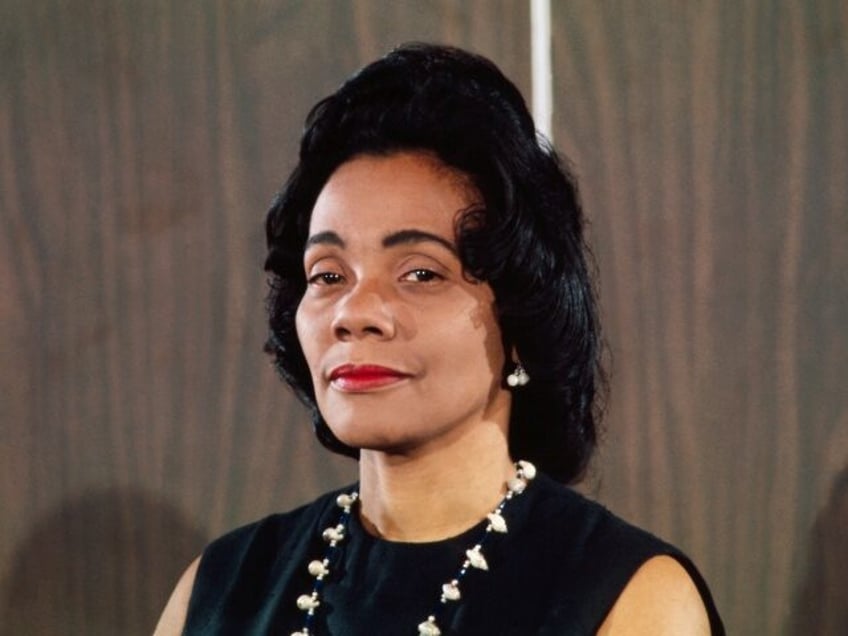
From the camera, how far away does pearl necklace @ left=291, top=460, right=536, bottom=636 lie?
132cm

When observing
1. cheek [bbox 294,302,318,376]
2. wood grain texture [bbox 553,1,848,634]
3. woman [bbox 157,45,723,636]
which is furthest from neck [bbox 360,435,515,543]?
wood grain texture [bbox 553,1,848,634]

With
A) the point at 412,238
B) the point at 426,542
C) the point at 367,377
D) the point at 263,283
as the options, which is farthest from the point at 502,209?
the point at 263,283

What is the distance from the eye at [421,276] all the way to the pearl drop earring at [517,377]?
12 centimetres

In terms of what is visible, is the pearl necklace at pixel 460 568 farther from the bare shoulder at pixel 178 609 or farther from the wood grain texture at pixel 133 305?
the wood grain texture at pixel 133 305

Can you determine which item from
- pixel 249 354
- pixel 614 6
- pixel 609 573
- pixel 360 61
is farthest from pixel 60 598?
pixel 614 6

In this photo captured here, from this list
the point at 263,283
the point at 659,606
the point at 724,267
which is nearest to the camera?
the point at 659,606

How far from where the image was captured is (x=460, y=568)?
1330 mm

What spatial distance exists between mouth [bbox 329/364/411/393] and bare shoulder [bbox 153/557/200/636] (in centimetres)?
36

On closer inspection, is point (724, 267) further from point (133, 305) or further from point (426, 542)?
point (133, 305)

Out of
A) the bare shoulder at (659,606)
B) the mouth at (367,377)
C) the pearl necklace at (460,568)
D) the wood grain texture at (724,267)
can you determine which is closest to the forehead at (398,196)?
the mouth at (367,377)

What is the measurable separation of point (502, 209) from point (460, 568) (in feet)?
1.08

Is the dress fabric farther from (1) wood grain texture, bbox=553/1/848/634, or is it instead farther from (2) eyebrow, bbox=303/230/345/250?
(1) wood grain texture, bbox=553/1/848/634

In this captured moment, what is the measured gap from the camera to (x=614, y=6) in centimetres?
182

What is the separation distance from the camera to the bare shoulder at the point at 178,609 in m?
1.50
